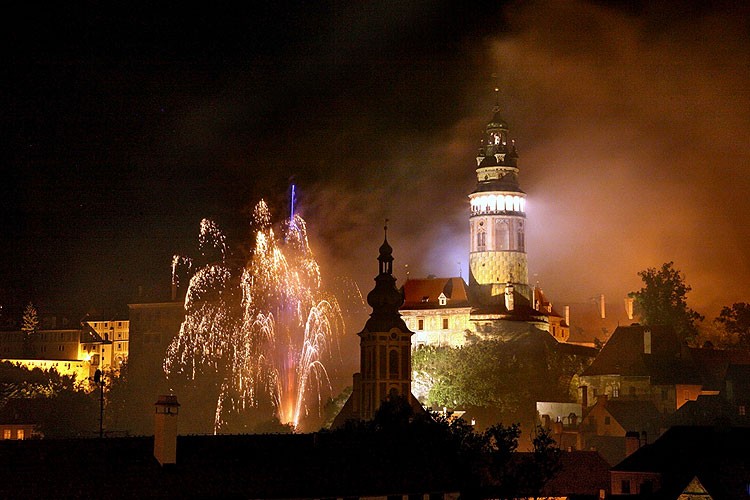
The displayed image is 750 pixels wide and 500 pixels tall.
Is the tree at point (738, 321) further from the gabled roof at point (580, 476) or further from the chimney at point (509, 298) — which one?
the gabled roof at point (580, 476)

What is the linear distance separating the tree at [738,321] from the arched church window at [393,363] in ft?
146

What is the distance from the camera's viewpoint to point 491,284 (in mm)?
163875

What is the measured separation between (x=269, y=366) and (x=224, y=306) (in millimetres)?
17357

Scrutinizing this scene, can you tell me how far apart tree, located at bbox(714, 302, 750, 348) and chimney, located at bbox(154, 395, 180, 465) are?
105121 millimetres

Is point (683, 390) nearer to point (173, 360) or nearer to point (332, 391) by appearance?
point (332, 391)

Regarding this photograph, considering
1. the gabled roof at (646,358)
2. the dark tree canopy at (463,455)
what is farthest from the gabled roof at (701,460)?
the gabled roof at (646,358)

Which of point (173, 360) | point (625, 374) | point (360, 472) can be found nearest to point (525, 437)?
point (625, 374)

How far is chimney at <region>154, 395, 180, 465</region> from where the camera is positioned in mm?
57594

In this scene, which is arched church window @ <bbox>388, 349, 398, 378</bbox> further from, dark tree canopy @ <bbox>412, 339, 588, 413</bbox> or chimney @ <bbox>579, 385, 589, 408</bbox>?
chimney @ <bbox>579, 385, 589, 408</bbox>

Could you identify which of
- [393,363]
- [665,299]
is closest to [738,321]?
[665,299]

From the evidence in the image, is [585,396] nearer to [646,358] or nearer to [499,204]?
[646,358]

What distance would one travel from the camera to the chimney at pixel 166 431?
57594 millimetres

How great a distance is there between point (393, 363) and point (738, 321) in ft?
149

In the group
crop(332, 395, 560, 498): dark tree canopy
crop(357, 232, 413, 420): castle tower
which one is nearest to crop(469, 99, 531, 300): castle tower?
crop(357, 232, 413, 420): castle tower
